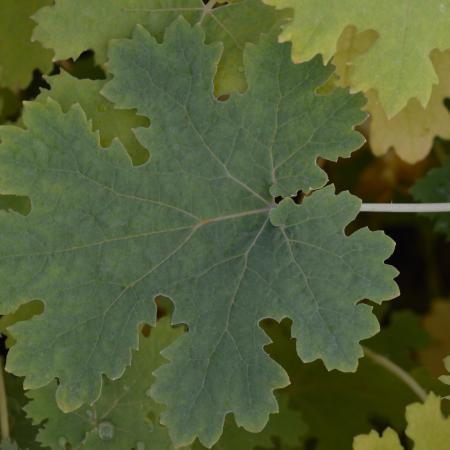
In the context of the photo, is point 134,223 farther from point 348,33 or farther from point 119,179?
point 348,33

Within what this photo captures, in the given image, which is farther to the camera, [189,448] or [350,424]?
[350,424]

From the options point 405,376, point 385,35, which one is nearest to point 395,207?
point 385,35

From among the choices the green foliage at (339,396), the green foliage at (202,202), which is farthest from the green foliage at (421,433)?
the green foliage at (339,396)

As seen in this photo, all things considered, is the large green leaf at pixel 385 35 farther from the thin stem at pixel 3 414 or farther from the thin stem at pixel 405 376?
the thin stem at pixel 3 414

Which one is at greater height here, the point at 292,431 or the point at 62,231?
the point at 62,231

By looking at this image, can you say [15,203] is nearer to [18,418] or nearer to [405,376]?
[18,418]

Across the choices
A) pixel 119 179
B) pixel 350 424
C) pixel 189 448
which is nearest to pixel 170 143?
pixel 119 179

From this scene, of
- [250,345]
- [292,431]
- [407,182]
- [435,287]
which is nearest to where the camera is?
[250,345]
